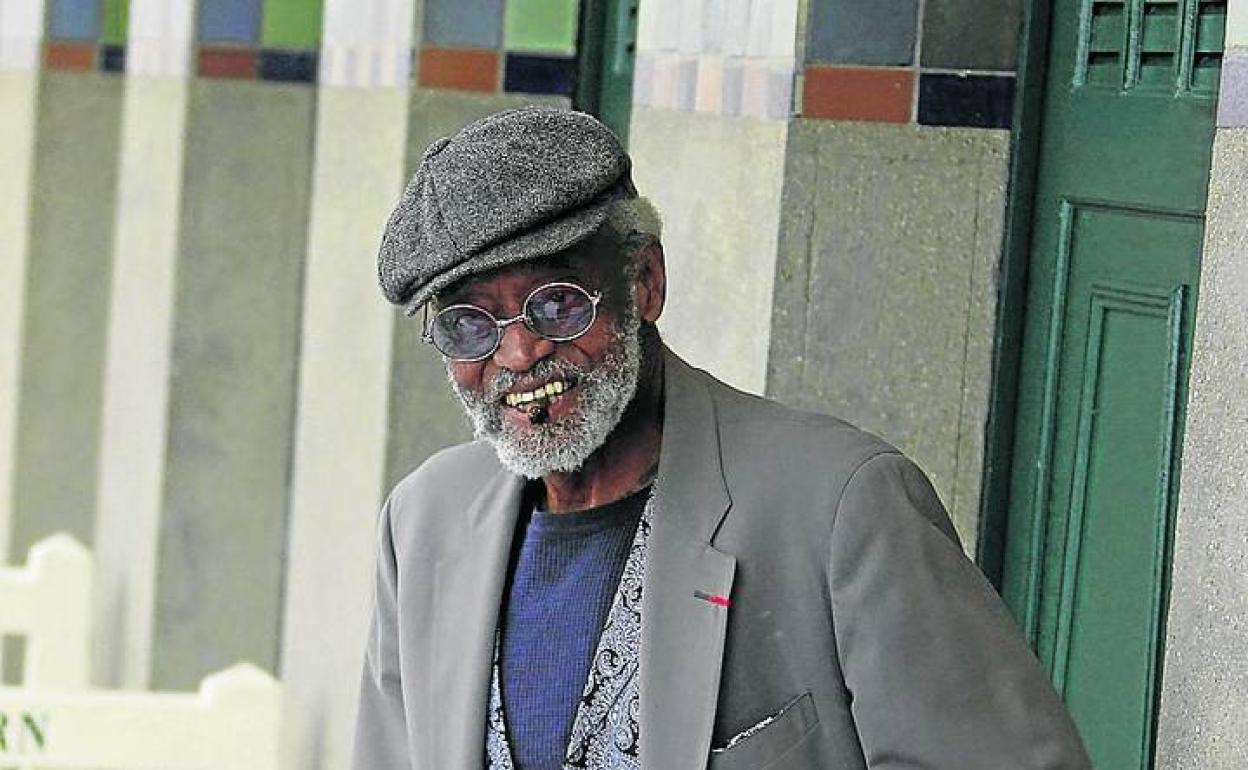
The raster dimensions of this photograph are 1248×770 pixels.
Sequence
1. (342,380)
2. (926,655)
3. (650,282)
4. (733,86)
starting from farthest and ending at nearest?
(342,380)
(733,86)
(650,282)
(926,655)

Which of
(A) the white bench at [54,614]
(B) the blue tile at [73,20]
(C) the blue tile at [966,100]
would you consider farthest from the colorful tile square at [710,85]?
(B) the blue tile at [73,20]

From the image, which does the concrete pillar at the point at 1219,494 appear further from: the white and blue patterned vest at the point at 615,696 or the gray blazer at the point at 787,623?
the white and blue patterned vest at the point at 615,696

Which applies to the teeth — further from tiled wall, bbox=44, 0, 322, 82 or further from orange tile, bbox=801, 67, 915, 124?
tiled wall, bbox=44, 0, 322, 82

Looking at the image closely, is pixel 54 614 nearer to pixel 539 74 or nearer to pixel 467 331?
pixel 539 74

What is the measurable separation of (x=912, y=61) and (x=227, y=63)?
314 cm

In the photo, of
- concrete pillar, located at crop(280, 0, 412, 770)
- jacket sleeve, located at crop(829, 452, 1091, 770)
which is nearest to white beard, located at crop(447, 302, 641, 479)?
jacket sleeve, located at crop(829, 452, 1091, 770)

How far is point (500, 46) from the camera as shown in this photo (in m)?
5.53

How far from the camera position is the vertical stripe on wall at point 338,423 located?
589 centimetres

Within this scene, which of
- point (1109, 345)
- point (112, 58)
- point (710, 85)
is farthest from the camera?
point (112, 58)

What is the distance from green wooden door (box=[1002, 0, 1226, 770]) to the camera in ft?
11.8

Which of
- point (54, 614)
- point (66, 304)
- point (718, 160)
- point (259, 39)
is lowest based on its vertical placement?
point (54, 614)

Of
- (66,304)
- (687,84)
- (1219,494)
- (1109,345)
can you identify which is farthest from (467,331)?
(66,304)

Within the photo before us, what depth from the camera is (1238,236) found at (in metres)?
2.94

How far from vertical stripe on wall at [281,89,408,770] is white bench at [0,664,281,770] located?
162 cm
